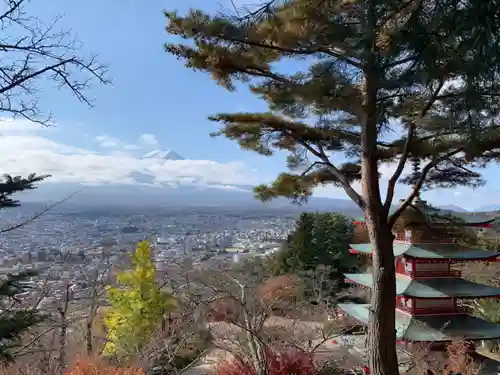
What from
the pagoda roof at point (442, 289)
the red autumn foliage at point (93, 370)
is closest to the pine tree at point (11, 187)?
the red autumn foliage at point (93, 370)

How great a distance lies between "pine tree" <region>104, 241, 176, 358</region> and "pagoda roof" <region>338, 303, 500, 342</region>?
6.21 meters

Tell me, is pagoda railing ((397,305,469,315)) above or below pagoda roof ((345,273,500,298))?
below

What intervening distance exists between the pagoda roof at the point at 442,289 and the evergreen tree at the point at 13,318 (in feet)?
24.1

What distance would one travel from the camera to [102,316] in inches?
565

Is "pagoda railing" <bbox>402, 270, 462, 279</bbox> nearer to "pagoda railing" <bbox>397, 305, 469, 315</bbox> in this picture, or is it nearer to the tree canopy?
"pagoda railing" <bbox>397, 305, 469, 315</bbox>

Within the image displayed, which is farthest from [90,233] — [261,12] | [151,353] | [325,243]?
[261,12]

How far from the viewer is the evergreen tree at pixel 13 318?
2527 mm

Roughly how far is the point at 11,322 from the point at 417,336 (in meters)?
7.70

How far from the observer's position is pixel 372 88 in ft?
13.9

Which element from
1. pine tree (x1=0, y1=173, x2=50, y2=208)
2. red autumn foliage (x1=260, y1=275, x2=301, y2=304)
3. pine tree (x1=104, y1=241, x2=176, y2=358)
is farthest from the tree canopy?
red autumn foliage (x1=260, y1=275, x2=301, y2=304)

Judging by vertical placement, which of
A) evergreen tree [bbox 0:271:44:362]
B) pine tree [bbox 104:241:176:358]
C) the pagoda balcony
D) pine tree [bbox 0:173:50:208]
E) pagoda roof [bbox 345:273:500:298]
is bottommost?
pine tree [bbox 104:241:176:358]

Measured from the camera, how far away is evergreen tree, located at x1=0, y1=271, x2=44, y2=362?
253 cm

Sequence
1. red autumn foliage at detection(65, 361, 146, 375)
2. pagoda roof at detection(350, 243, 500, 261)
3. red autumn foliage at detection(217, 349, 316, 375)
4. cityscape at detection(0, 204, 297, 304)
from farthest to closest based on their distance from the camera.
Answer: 1. pagoda roof at detection(350, 243, 500, 261)
2. cityscape at detection(0, 204, 297, 304)
3. red autumn foliage at detection(217, 349, 316, 375)
4. red autumn foliage at detection(65, 361, 146, 375)

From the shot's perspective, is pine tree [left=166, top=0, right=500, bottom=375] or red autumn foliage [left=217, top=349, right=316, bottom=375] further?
red autumn foliage [left=217, top=349, right=316, bottom=375]
